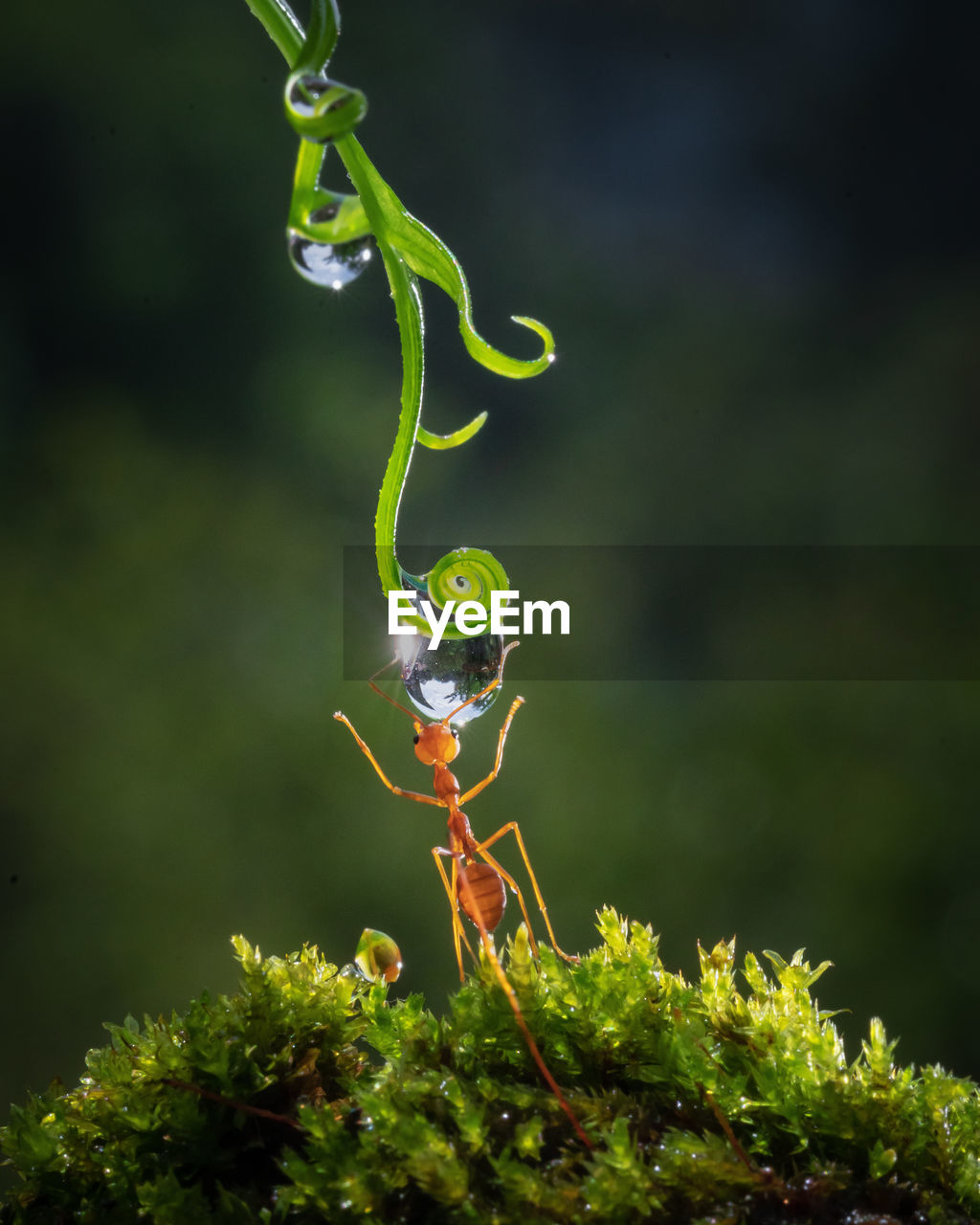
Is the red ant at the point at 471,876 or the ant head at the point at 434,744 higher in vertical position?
the ant head at the point at 434,744

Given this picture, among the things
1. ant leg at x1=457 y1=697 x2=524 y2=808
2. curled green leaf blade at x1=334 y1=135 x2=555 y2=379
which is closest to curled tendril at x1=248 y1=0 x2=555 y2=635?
curled green leaf blade at x1=334 y1=135 x2=555 y2=379

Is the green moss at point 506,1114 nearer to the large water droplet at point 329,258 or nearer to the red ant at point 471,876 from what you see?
the red ant at point 471,876

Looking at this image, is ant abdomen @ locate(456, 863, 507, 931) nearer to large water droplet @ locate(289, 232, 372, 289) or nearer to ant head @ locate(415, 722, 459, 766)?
ant head @ locate(415, 722, 459, 766)

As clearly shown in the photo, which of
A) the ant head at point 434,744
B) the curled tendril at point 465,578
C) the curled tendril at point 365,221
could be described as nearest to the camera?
the curled tendril at point 365,221

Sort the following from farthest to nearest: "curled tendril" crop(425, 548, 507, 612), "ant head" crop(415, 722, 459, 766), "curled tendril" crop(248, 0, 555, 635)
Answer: "ant head" crop(415, 722, 459, 766) < "curled tendril" crop(425, 548, 507, 612) < "curled tendril" crop(248, 0, 555, 635)

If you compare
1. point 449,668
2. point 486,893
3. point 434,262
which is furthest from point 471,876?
point 434,262

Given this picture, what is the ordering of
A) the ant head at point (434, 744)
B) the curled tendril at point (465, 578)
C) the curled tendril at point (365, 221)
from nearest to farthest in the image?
1. the curled tendril at point (365, 221)
2. the curled tendril at point (465, 578)
3. the ant head at point (434, 744)

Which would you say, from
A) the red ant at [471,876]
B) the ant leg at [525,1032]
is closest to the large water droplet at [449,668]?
the red ant at [471,876]

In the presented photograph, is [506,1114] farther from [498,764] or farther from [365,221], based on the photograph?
[365,221]
